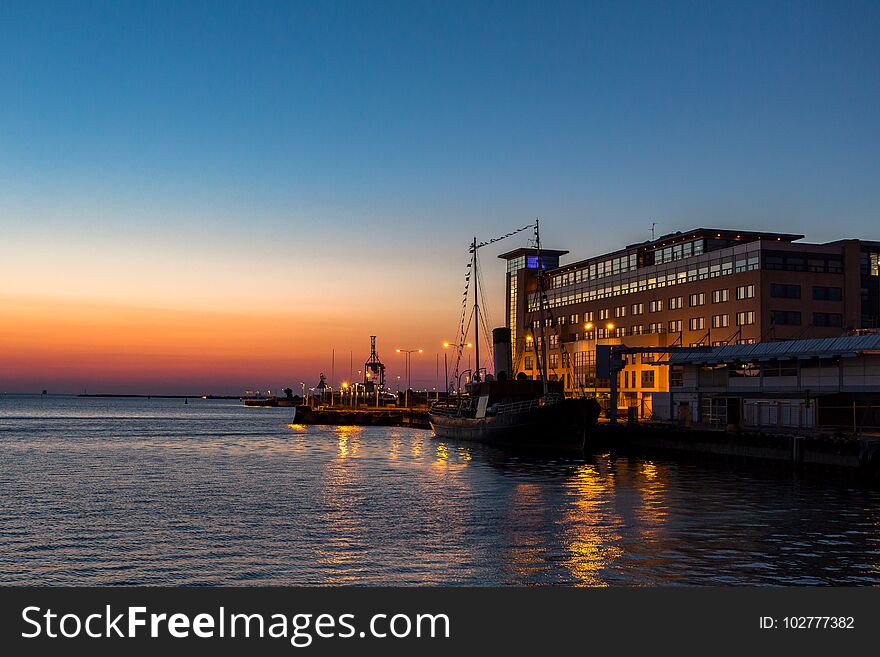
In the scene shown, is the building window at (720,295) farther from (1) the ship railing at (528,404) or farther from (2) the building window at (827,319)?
(1) the ship railing at (528,404)

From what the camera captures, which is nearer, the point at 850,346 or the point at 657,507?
the point at 657,507

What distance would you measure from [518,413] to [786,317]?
4506 cm

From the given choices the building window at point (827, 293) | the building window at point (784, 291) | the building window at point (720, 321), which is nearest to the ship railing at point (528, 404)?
Result: the building window at point (720, 321)

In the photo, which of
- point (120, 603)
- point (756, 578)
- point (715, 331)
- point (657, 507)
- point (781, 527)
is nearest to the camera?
point (120, 603)

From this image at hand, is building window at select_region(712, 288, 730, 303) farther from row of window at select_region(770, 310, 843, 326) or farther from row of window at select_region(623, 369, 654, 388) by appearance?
row of window at select_region(623, 369, 654, 388)

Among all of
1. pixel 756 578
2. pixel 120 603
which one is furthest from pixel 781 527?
pixel 120 603

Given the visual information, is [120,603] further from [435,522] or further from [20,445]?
[20,445]

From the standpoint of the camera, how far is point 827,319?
11225 centimetres

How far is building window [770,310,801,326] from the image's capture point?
109375 mm

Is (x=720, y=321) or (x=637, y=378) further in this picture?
(x=637, y=378)

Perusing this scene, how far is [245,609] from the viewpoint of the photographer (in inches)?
562

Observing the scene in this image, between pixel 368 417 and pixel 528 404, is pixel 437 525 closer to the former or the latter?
pixel 528 404

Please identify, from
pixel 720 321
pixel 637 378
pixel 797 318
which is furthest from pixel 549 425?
pixel 637 378

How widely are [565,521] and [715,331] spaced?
86.0 m
